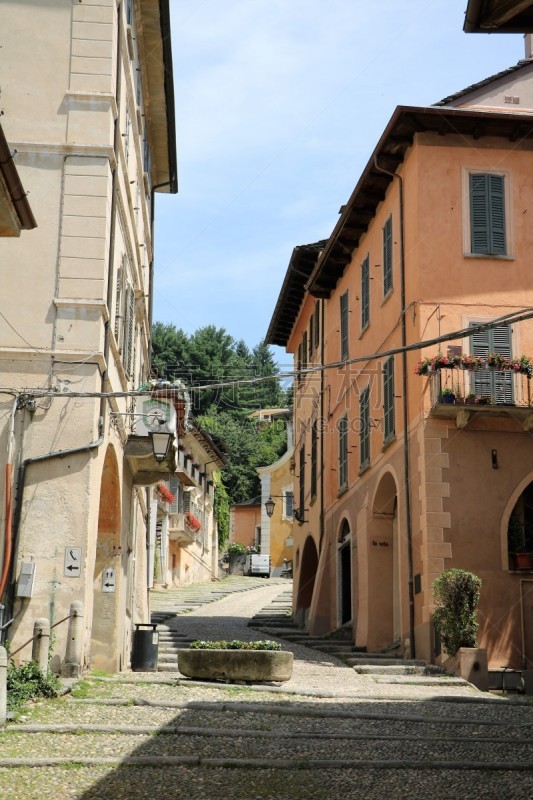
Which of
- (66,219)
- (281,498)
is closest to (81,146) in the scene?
(66,219)

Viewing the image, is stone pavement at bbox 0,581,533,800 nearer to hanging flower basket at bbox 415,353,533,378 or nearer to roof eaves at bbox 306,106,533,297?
hanging flower basket at bbox 415,353,533,378

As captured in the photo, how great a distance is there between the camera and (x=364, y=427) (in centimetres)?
2606

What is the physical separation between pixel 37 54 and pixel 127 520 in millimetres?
8472

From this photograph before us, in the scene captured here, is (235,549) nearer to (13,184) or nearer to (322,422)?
(322,422)

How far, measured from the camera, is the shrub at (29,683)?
44.5ft

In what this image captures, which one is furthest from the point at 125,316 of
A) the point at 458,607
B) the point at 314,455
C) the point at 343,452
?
the point at 314,455

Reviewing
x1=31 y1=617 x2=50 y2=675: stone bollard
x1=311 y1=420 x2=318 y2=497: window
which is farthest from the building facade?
x1=311 y1=420 x2=318 y2=497: window

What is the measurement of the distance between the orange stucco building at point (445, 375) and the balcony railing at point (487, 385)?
0.03 metres

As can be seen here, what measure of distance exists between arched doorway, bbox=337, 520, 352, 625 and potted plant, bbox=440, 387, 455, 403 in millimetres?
8418

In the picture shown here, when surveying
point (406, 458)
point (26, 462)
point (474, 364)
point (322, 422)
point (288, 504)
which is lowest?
point (26, 462)

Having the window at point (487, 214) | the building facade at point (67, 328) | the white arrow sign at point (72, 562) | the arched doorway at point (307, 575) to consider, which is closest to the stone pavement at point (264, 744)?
the white arrow sign at point (72, 562)

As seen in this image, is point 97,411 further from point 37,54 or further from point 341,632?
point 341,632

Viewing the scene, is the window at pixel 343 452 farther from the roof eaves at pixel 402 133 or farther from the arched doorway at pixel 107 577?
the arched doorway at pixel 107 577

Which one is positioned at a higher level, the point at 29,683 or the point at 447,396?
the point at 447,396
